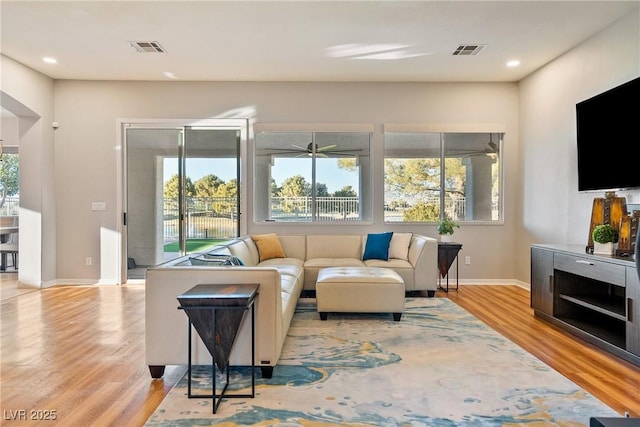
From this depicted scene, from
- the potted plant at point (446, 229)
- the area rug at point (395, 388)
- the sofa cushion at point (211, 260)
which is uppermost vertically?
the potted plant at point (446, 229)

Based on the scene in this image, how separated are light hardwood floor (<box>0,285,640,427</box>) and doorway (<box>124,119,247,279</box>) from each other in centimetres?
143

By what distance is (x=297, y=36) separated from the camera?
4.04 m

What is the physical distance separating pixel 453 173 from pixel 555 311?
2.59m

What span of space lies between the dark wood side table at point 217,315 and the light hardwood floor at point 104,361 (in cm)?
43

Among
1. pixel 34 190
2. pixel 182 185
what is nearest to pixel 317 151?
pixel 182 185

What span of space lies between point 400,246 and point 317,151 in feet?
5.94

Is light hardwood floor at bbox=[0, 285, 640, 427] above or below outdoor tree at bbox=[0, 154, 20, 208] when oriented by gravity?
below

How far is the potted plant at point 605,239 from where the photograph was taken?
10.1ft

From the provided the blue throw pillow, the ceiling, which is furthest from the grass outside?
the ceiling

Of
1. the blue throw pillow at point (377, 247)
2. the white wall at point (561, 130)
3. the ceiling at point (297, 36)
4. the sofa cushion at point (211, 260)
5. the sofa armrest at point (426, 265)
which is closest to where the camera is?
the sofa cushion at point (211, 260)

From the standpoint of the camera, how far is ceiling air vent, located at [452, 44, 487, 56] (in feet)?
14.0

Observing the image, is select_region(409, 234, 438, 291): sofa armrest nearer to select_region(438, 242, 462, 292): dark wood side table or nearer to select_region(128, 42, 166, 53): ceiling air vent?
select_region(438, 242, 462, 292): dark wood side table

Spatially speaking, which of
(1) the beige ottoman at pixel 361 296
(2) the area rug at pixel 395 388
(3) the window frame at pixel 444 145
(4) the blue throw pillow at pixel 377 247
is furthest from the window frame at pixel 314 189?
(2) the area rug at pixel 395 388

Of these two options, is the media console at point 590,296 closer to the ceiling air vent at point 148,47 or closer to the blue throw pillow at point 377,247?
the blue throw pillow at point 377,247
